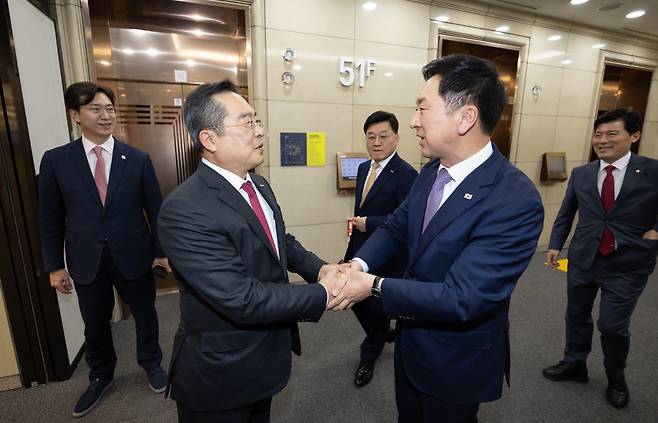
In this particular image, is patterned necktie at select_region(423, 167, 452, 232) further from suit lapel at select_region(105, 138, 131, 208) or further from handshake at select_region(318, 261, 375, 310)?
suit lapel at select_region(105, 138, 131, 208)

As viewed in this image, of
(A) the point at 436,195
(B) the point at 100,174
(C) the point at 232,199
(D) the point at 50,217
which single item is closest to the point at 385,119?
(A) the point at 436,195

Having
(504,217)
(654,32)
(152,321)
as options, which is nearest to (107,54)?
(152,321)

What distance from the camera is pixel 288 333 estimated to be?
4.56 feet

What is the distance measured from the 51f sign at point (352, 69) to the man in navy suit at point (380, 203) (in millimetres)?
1441

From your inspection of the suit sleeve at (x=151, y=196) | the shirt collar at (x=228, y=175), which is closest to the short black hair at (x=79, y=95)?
the suit sleeve at (x=151, y=196)

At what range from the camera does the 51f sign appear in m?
3.75

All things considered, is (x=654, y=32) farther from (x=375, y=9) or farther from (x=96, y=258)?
(x=96, y=258)

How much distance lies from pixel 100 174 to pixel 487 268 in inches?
87.4

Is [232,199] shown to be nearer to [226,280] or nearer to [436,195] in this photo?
[226,280]

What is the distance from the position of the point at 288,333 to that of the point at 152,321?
4.73ft

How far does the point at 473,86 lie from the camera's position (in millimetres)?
1190

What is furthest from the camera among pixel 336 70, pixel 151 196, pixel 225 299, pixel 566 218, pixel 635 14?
pixel 635 14

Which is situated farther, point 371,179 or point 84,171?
point 371,179

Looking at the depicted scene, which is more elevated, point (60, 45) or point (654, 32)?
point (654, 32)
